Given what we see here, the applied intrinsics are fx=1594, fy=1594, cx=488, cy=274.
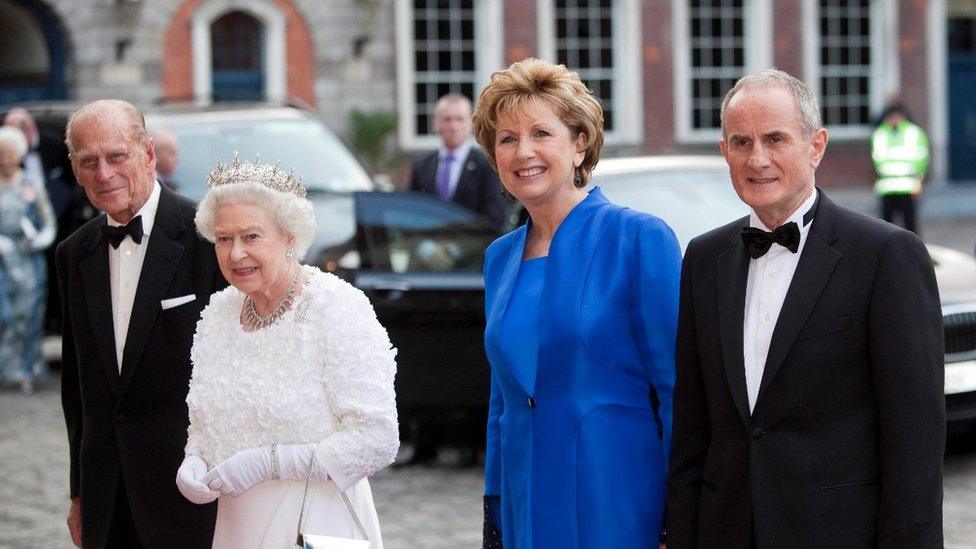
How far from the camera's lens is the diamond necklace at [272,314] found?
3662 millimetres

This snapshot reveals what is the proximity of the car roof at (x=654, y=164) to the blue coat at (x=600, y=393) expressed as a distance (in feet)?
14.5

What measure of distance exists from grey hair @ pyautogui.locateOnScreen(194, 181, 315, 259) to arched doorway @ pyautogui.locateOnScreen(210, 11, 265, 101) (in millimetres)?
20948

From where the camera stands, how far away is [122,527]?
4.20 meters

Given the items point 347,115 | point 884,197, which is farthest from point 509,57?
point 884,197

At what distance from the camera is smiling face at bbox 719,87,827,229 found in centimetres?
329

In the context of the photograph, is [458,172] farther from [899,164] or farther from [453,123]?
[899,164]

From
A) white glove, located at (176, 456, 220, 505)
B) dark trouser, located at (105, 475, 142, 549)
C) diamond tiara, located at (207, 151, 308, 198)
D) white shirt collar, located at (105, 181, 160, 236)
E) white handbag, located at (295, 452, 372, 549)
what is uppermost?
diamond tiara, located at (207, 151, 308, 198)

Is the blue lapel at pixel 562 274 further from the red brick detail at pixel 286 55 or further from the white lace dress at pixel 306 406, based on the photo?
the red brick detail at pixel 286 55

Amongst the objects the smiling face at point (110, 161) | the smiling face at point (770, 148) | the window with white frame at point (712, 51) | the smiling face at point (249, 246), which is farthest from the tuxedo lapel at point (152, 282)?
the window with white frame at point (712, 51)

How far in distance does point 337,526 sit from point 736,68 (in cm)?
2374

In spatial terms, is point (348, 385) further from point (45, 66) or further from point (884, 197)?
point (45, 66)

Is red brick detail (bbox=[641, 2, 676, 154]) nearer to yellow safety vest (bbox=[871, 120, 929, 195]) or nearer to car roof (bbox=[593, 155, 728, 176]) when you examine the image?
yellow safety vest (bbox=[871, 120, 929, 195])

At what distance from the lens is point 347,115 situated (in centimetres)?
2442

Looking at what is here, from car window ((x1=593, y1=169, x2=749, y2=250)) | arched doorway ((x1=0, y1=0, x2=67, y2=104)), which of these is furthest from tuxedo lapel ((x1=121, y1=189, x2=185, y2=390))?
arched doorway ((x1=0, y1=0, x2=67, y2=104))
